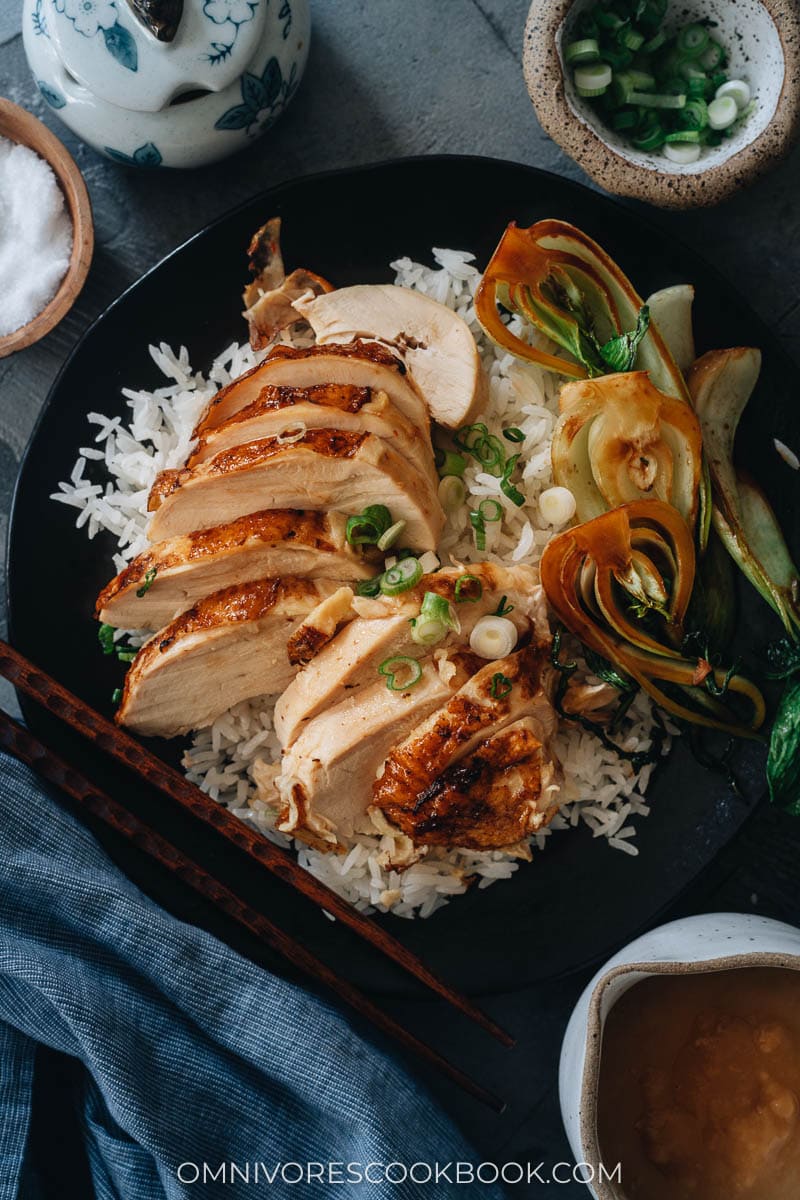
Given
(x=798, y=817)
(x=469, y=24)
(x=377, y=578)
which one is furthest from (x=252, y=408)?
(x=798, y=817)

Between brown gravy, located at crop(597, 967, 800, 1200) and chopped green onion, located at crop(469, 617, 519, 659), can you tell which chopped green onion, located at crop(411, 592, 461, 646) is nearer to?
chopped green onion, located at crop(469, 617, 519, 659)

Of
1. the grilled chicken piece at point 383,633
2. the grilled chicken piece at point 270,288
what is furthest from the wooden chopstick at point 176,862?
the grilled chicken piece at point 270,288

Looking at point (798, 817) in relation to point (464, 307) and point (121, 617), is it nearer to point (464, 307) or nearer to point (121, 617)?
point (464, 307)

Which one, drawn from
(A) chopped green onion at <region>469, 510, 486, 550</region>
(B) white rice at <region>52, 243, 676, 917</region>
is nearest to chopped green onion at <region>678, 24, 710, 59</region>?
(B) white rice at <region>52, 243, 676, 917</region>

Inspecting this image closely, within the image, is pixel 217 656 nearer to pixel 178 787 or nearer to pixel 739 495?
pixel 178 787

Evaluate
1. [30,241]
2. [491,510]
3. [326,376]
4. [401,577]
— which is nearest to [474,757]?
[401,577]

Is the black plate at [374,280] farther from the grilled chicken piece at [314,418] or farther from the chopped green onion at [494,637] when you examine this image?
the chopped green onion at [494,637]
